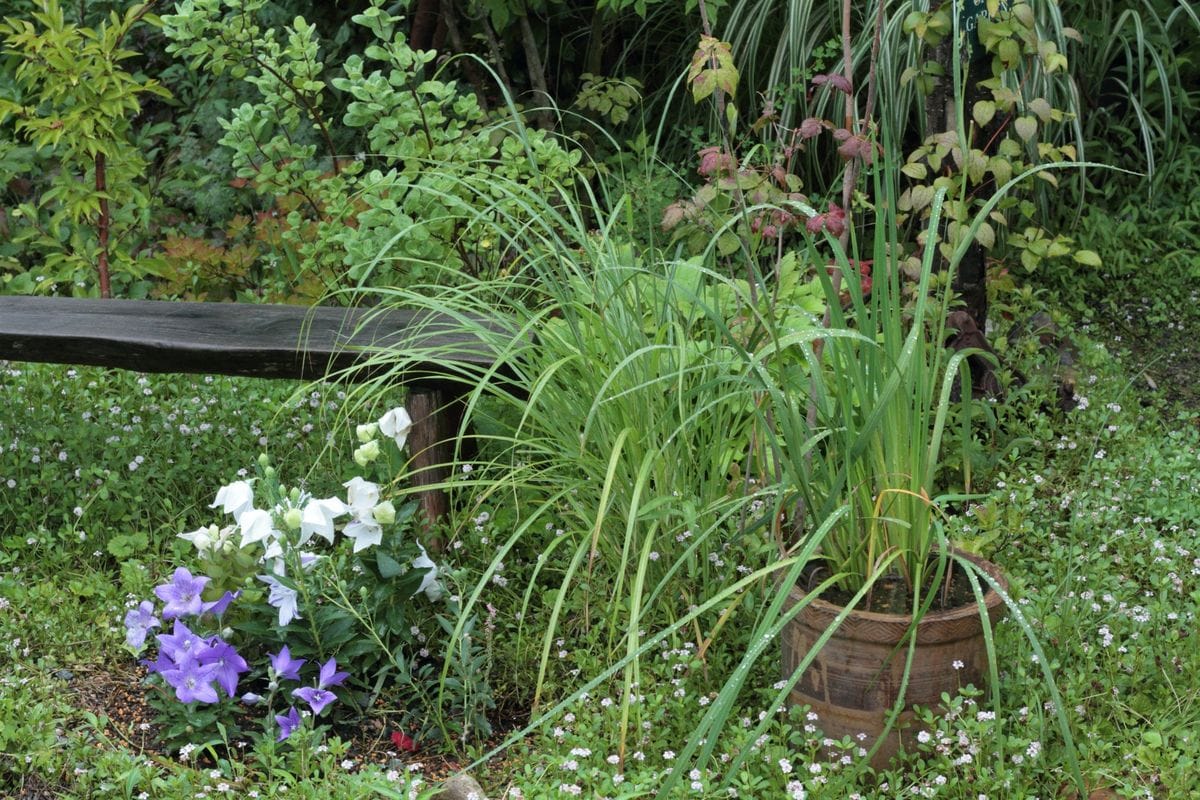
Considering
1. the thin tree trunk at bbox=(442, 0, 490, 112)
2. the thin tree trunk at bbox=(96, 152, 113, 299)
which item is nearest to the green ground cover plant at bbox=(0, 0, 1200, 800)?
the thin tree trunk at bbox=(96, 152, 113, 299)

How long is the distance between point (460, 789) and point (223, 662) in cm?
53

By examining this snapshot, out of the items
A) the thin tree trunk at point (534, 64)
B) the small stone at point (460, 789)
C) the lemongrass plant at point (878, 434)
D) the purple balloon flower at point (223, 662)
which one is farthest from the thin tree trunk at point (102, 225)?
the lemongrass plant at point (878, 434)

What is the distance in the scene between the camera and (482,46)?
18.2 ft

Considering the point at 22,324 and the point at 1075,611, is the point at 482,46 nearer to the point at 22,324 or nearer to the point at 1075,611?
the point at 22,324

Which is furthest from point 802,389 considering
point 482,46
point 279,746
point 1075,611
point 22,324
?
point 482,46

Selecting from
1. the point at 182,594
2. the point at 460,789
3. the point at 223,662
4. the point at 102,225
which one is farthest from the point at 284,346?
the point at 102,225

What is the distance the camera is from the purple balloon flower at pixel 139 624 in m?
2.49

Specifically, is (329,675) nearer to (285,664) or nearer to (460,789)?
(285,664)

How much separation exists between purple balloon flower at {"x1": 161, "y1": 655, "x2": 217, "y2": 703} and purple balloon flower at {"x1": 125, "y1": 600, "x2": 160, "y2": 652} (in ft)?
0.50

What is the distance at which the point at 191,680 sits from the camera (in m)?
2.36

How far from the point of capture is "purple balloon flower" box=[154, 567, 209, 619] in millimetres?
2434

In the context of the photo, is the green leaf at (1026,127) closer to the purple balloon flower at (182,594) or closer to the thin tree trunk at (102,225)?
the purple balloon flower at (182,594)

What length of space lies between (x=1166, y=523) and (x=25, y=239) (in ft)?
13.5

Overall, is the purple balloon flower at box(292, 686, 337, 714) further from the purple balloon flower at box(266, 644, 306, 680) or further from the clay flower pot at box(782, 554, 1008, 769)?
the clay flower pot at box(782, 554, 1008, 769)
